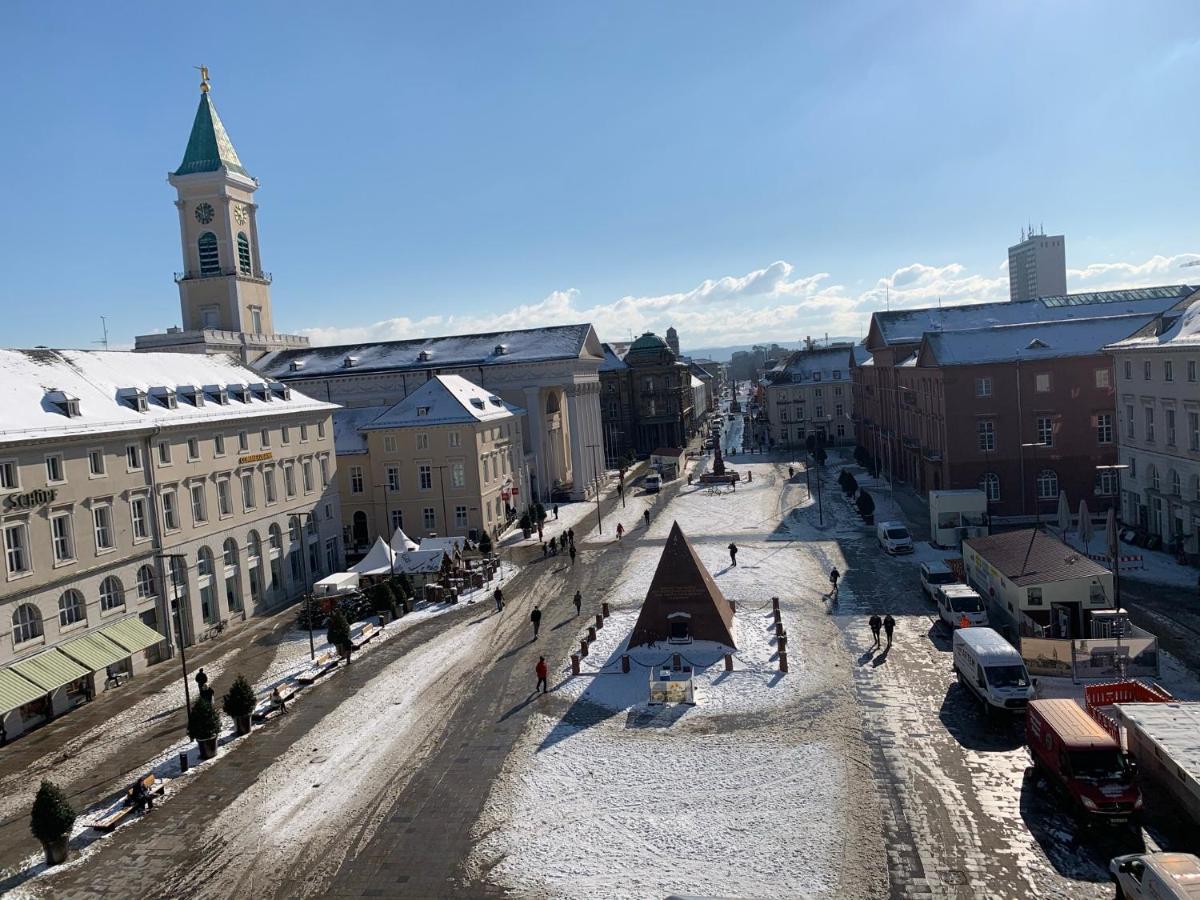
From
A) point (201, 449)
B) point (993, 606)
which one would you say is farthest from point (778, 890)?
point (201, 449)

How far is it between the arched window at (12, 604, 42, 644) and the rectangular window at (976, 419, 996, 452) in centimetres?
5222

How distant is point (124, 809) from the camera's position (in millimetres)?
25094

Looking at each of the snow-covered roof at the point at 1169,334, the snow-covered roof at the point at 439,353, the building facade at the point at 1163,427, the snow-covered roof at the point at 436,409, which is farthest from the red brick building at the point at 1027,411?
the snow-covered roof at the point at 439,353

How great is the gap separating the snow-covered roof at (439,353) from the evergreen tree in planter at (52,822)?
64.5 metres

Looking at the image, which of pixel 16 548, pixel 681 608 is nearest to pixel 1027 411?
pixel 681 608

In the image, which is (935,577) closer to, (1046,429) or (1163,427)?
(1163,427)

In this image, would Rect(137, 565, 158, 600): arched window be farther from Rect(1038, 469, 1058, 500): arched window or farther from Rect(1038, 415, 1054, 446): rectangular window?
Rect(1038, 415, 1054, 446): rectangular window

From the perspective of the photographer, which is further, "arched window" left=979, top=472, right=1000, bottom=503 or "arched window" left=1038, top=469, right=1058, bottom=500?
"arched window" left=979, top=472, right=1000, bottom=503

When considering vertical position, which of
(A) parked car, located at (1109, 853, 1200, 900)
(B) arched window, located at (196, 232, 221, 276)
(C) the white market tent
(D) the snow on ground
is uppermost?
(B) arched window, located at (196, 232, 221, 276)

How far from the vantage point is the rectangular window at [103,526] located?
38.5 metres

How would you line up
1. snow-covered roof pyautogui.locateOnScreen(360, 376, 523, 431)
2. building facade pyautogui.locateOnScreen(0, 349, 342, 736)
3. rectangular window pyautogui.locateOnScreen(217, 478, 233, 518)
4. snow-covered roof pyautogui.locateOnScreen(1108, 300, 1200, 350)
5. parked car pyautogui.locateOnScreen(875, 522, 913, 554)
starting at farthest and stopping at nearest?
snow-covered roof pyautogui.locateOnScreen(360, 376, 523, 431) < parked car pyautogui.locateOnScreen(875, 522, 913, 554) < snow-covered roof pyautogui.locateOnScreen(1108, 300, 1200, 350) < rectangular window pyautogui.locateOnScreen(217, 478, 233, 518) < building facade pyautogui.locateOnScreen(0, 349, 342, 736)

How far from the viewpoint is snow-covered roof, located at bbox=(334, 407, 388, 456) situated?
6669 centimetres

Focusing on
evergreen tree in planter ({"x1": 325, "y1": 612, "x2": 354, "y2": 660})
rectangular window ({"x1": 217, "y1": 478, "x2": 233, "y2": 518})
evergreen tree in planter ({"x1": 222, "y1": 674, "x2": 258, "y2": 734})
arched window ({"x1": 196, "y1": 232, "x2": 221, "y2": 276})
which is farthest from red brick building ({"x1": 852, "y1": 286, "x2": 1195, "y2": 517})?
arched window ({"x1": 196, "y1": 232, "x2": 221, "y2": 276})

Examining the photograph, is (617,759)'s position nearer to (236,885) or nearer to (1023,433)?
(236,885)
